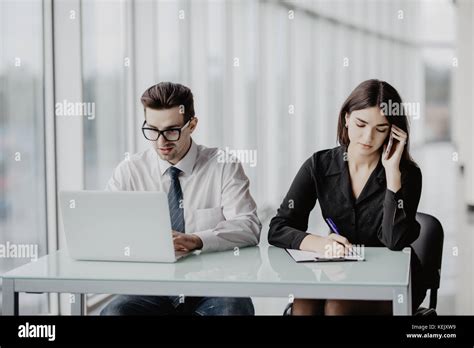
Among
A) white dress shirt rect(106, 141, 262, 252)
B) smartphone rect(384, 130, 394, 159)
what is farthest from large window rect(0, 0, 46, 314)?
smartphone rect(384, 130, 394, 159)

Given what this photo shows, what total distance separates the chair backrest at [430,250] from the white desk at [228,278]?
0.14m

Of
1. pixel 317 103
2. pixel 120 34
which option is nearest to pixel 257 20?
pixel 317 103

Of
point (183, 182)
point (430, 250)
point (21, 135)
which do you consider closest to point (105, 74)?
point (21, 135)

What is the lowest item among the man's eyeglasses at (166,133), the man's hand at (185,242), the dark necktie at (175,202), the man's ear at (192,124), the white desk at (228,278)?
the white desk at (228,278)

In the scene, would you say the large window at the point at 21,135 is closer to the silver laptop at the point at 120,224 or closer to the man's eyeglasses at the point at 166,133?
the man's eyeglasses at the point at 166,133

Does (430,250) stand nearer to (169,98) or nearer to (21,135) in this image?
(169,98)

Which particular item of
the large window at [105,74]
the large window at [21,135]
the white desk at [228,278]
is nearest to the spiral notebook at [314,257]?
the white desk at [228,278]

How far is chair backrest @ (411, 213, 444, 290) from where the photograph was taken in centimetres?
229

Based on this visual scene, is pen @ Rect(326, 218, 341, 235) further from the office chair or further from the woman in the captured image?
the office chair

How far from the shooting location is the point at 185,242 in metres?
2.19

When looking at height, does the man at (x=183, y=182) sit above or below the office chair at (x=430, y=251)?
above

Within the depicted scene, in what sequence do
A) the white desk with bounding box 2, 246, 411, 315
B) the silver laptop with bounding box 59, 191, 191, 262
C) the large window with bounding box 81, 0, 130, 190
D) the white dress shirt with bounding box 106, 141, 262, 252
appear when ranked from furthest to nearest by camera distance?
the large window with bounding box 81, 0, 130, 190, the white dress shirt with bounding box 106, 141, 262, 252, the silver laptop with bounding box 59, 191, 191, 262, the white desk with bounding box 2, 246, 411, 315

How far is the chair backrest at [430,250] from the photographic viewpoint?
2.29 m

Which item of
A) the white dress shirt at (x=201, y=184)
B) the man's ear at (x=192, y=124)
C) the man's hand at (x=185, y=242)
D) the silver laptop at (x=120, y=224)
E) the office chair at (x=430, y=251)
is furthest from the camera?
the man's ear at (x=192, y=124)
